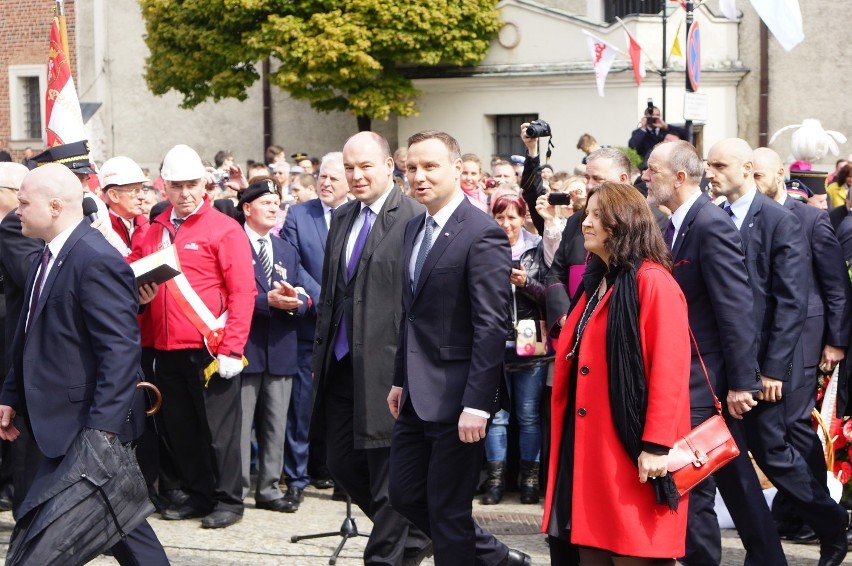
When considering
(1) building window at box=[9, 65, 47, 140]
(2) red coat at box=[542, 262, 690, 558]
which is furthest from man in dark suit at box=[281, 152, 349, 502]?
(1) building window at box=[9, 65, 47, 140]

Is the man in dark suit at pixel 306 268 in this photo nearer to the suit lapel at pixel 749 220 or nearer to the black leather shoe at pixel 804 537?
the suit lapel at pixel 749 220

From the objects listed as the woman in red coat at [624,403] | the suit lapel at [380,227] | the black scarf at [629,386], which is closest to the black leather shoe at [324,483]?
the suit lapel at [380,227]

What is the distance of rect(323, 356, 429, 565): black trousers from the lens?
259 inches

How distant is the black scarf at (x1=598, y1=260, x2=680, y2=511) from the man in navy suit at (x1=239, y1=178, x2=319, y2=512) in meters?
3.99

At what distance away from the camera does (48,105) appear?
32.0 ft

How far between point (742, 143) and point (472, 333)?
7.07 ft

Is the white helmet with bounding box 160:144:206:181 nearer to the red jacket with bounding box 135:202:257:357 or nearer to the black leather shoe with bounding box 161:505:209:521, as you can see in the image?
the red jacket with bounding box 135:202:257:357

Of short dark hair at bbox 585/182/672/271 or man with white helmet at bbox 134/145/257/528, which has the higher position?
short dark hair at bbox 585/182/672/271

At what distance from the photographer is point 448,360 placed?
590 cm

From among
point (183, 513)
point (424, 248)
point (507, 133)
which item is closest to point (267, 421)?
point (183, 513)

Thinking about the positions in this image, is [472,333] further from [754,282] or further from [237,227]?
[237,227]

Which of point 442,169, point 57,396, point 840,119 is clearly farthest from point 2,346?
point 840,119

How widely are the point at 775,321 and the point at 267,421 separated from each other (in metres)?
3.81

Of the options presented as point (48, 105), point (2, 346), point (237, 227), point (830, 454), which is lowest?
point (830, 454)
